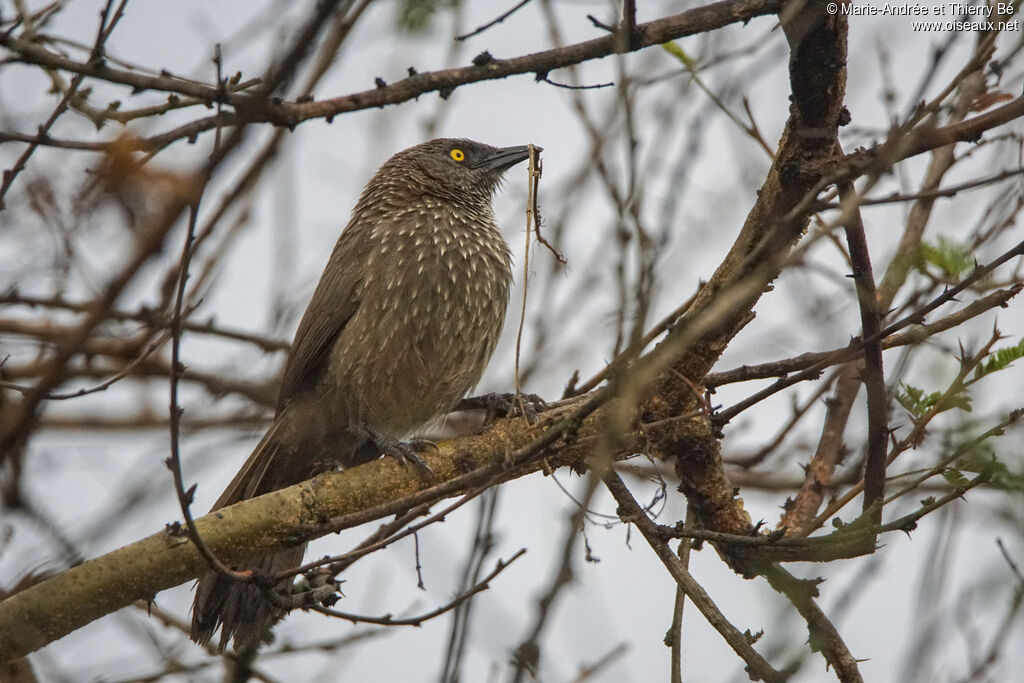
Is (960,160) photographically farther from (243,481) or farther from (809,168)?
(243,481)

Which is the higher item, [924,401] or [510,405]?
[510,405]

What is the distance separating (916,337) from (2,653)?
114 inches

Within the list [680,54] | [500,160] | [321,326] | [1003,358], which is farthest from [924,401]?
[500,160]

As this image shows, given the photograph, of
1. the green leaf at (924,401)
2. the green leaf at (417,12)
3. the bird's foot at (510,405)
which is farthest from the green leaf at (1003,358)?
the green leaf at (417,12)

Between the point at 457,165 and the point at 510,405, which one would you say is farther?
the point at 457,165

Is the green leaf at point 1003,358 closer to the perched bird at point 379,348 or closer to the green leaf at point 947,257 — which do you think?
the green leaf at point 947,257

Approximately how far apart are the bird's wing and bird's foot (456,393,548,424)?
2.41 ft

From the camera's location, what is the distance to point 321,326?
4848mm

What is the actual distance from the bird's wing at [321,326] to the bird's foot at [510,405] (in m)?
0.73

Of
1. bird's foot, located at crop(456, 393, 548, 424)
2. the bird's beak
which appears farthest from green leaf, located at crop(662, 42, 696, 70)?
the bird's beak

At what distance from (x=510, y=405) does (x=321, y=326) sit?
1.12m

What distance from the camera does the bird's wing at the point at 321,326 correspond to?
15.8 ft

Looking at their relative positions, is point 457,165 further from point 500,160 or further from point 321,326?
point 321,326

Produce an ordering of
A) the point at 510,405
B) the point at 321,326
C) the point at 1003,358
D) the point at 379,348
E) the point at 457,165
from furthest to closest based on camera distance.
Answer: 1. the point at 457,165
2. the point at 321,326
3. the point at 379,348
4. the point at 510,405
5. the point at 1003,358
